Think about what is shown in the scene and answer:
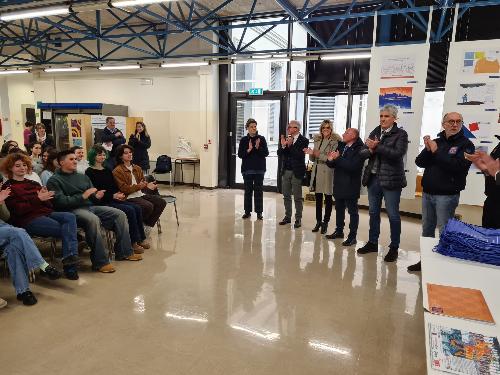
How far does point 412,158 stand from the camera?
162 inches

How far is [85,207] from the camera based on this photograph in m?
3.82

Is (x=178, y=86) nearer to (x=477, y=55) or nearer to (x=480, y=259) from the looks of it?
→ (x=477, y=55)

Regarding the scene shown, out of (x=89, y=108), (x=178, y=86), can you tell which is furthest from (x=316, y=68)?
(x=89, y=108)

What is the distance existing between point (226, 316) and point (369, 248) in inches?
88.8

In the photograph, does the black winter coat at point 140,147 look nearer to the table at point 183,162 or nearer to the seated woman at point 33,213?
the table at point 183,162

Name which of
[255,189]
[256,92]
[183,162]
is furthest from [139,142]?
[255,189]

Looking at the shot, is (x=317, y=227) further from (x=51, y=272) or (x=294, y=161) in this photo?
(x=51, y=272)

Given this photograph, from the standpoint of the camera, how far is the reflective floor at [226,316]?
229 cm

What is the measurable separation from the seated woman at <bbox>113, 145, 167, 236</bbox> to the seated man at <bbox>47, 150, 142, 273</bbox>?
0.43 meters

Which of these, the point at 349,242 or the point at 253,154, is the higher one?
the point at 253,154

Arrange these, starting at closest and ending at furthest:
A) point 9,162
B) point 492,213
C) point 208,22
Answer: point 492,213, point 9,162, point 208,22

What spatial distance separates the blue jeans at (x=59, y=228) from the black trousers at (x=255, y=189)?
2851mm

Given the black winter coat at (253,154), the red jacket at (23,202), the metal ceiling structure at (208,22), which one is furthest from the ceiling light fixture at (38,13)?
the black winter coat at (253,154)

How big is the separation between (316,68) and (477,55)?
4.00 m
